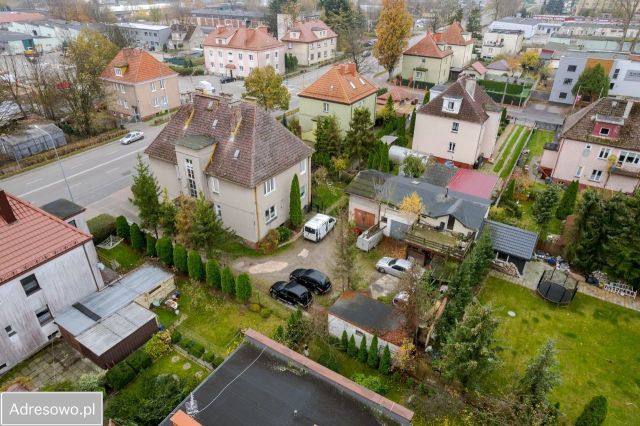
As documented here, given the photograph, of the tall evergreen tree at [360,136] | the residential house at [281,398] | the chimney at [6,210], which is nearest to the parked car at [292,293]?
the residential house at [281,398]

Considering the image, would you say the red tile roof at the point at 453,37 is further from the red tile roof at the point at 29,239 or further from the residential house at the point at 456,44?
the red tile roof at the point at 29,239

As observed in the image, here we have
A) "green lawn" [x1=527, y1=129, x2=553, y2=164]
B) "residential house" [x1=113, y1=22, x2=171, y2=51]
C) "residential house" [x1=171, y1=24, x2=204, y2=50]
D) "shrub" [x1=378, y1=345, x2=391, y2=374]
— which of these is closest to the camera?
"shrub" [x1=378, y1=345, x2=391, y2=374]

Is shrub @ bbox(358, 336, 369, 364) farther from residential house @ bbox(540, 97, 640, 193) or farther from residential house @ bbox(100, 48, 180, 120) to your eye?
residential house @ bbox(100, 48, 180, 120)

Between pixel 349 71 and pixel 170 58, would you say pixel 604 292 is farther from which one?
pixel 170 58

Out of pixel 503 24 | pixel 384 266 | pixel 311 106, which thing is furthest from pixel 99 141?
pixel 503 24

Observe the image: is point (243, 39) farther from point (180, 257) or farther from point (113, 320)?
point (113, 320)

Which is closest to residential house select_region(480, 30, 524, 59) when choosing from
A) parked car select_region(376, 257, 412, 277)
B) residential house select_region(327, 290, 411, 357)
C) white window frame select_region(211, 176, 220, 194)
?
parked car select_region(376, 257, 412, 277)
